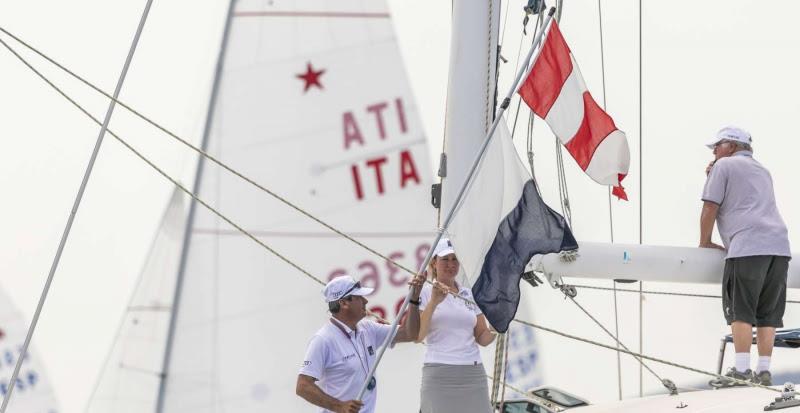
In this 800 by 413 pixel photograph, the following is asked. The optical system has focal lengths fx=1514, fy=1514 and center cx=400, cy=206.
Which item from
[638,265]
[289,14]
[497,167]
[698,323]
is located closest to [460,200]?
[497,167]

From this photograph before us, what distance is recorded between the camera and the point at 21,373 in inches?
294

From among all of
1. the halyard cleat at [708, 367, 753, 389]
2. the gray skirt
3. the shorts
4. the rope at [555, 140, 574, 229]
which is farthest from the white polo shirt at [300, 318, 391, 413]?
the rope at [555, 140, 574, 229]

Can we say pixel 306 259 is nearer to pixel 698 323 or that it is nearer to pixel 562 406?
pixel 562 406

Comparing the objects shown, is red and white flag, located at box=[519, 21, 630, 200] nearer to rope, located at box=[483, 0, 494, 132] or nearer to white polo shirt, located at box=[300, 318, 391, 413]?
rope, located at box=[483, 0, 494, 132]

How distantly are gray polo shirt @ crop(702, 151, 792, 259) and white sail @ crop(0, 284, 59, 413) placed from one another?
3.56 metres

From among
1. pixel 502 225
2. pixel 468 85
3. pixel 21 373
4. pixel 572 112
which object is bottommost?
pixel 21 373

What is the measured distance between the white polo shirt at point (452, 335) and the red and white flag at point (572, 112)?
753 mm

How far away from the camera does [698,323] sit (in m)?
10.5

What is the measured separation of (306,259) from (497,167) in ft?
5.46

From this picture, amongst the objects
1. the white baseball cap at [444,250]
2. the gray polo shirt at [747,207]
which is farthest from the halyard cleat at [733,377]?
the white baseball cap at [444,250]

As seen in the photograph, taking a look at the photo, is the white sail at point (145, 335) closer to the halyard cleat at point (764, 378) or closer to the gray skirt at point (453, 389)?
the gray skirt at point (453, 389)

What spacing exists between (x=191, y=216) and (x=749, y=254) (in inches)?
99.8

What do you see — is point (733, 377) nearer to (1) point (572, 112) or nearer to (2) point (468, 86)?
(1) point (572, 112)

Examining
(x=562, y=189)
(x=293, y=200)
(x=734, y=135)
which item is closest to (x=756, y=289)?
(x=734, y=135)
